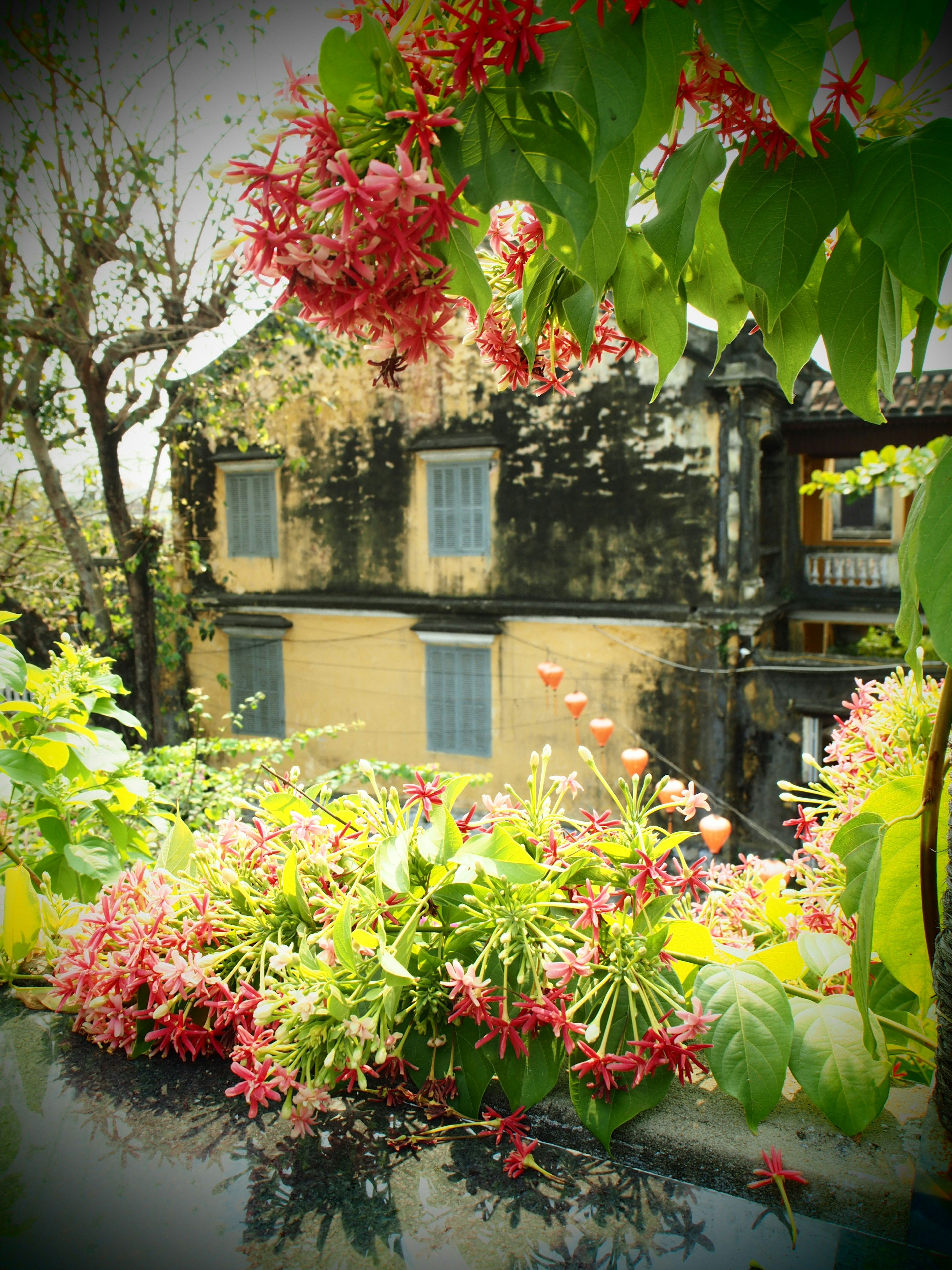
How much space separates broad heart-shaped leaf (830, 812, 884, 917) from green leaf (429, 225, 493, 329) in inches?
21.0

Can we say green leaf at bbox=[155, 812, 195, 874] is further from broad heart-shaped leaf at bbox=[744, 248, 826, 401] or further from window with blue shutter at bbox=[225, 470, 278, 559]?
window with blue shutter at bbox=[225, 470, 278, 559]

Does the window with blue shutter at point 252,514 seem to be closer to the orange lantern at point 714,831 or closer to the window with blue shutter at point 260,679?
the window with blue shutter at point 260,679

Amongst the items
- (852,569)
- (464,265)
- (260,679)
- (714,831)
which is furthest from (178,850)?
(260,679)

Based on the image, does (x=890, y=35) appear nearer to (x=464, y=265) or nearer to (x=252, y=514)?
(x=464, y=265)

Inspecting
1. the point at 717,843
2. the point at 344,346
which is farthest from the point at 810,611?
the point at 717,843

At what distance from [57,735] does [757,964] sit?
832 millimetres

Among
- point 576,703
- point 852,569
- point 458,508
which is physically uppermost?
point 458,508

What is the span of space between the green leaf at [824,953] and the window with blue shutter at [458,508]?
742 cm

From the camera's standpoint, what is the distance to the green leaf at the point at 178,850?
3.28 feet

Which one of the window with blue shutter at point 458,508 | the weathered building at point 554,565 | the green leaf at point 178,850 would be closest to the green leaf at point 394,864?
the green leaf at point 178,850

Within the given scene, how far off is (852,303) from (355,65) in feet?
1.15

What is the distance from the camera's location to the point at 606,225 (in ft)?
1.64

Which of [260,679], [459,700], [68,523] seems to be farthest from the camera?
[260,679]

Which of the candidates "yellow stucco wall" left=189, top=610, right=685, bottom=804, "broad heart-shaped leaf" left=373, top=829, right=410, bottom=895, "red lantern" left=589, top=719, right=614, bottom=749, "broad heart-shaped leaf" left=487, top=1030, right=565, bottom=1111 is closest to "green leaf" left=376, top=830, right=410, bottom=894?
"broad heart-shaped leaf" left=373, top=829, right=410, bottom=895
